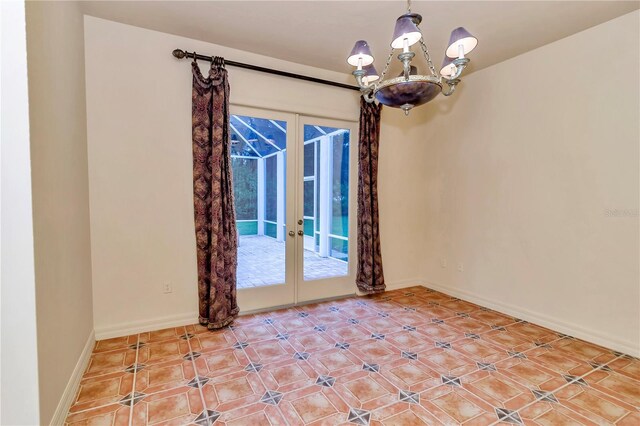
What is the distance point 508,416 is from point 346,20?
3220 millimetres

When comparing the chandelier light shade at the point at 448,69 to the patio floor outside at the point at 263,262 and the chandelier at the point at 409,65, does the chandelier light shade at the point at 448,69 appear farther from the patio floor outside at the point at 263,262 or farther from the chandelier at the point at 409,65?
the patio floor outside at the point at 263,262

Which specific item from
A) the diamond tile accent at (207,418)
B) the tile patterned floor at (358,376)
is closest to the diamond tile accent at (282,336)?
the tile patterned floor at (358,376)

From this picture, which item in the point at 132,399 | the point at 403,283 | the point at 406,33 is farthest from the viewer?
the point at 403,283

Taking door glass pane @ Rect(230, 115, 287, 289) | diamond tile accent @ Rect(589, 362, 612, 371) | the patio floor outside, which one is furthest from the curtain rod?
diamond tile accent @ Rect(589, 362, 612, 371)

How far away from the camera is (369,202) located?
4043mm

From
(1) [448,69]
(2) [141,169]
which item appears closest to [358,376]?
(1) [448,69]

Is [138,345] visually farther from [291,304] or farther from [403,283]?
[403,283]

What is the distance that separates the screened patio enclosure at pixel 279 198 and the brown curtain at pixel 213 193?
0.27m

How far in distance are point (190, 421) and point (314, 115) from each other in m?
3.18

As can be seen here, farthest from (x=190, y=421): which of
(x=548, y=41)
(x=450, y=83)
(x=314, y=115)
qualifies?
(x=548, y=41)

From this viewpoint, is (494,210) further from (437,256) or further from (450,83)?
(450,83)

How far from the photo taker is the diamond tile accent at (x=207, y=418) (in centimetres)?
185

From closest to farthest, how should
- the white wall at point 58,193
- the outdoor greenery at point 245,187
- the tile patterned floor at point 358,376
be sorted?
the white wall at point 58,193 → the tile patterned floor at point 358,376 → the outdoor greenery at point 245,187

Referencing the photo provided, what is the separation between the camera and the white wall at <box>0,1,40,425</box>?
1452 mm
